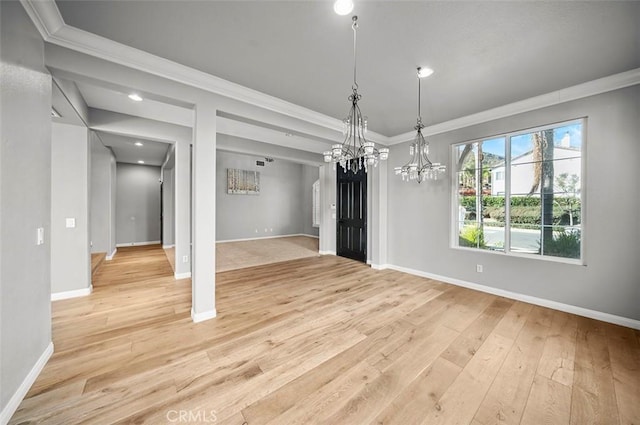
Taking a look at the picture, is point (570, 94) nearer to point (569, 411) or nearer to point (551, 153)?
point (551, 153)

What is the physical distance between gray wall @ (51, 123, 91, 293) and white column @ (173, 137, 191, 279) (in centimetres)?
117

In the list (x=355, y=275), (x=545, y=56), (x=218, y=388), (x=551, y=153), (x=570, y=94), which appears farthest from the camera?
(x=355, y=275)

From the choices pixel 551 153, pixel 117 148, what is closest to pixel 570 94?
pixel 551 153

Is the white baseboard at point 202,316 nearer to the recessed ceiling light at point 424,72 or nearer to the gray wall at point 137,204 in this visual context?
the recessed ceiling light at point 424,72

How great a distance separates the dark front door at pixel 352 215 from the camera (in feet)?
18.5

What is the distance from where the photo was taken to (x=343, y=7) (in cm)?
170

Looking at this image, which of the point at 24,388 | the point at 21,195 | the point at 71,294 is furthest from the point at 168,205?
the point at 24,388

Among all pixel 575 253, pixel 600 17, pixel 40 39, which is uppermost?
pixel 600 17

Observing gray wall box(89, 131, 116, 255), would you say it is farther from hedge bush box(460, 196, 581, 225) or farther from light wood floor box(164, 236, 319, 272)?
hedge bush box(460, 196, 581, 225)

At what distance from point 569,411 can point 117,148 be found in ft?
27.2

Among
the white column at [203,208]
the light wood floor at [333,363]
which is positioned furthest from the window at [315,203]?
the white column at [203,208]

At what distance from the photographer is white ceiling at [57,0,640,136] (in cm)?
176

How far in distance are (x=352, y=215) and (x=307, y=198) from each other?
4.97 metres

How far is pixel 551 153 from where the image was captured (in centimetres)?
319
